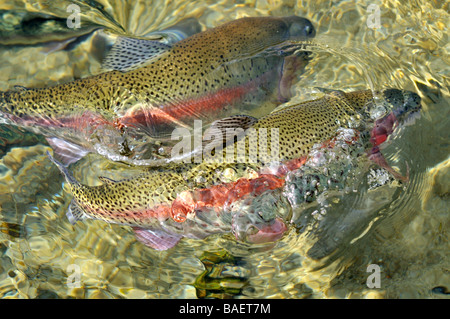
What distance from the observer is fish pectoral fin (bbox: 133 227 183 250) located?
3018 millimetres

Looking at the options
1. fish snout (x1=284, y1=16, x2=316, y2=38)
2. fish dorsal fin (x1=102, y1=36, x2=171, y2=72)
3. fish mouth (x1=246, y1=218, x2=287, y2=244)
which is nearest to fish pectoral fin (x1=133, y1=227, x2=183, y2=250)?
fish mouth (x1=246, y1=218, x2=287, y2=244)

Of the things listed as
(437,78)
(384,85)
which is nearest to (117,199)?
(384,85)

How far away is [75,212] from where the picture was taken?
3.00 meters

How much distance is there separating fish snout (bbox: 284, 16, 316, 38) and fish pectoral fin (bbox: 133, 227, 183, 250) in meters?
2.46

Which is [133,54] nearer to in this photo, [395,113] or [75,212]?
[75,212]

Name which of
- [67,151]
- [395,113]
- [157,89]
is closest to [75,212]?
[67,151]

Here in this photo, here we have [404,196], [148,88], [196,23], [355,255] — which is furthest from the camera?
[196,23]

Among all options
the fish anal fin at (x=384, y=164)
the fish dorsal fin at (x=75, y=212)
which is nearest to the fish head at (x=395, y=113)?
the fish anal fin at (x=384, y=164)

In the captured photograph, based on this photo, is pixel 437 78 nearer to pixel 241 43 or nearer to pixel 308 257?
pixel 241 43

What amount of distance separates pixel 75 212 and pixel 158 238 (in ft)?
2.08

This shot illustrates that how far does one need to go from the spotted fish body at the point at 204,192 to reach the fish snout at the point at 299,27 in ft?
4.70

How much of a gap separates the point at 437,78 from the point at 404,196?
4.67 feet

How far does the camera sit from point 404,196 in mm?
3191
